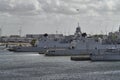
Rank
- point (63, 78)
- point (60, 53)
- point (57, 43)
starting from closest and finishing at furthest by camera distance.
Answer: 1. point (63, 78)
2. point (60, 53)
3. point (57, 43)

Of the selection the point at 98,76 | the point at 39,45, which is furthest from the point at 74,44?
the point at 98,76

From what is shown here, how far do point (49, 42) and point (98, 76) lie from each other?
92.5 m

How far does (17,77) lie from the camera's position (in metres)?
59.5

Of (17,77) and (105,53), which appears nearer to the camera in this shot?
(17,77)

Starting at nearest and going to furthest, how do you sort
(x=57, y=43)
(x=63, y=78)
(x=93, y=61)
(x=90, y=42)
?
(x=63, y=78), (x=93, y=61), (x=90, y=42), (x=57, y=43)

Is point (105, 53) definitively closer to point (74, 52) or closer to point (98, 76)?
point (74, 52)

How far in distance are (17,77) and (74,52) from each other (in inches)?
2450

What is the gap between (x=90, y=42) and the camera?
13000 centimetres

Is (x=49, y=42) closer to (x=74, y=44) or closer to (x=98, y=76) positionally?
(x=74, y=44)

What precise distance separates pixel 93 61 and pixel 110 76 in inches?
1290

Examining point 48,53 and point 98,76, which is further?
point 48,53

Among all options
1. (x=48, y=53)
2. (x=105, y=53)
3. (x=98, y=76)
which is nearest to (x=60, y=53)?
(x=48, y=53)

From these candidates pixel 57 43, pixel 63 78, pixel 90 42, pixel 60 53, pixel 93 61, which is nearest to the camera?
pixel 63 78

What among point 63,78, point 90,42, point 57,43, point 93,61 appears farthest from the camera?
point 57,43
